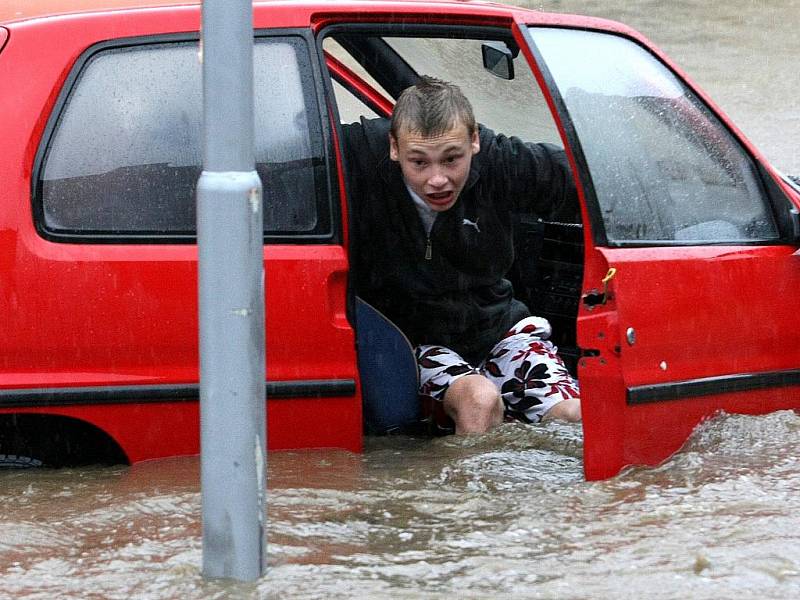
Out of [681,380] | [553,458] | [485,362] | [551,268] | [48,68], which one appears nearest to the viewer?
[48,68]

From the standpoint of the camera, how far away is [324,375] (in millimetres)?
3717

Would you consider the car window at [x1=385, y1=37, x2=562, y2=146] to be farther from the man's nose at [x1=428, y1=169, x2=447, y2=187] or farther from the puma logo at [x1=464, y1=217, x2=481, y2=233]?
the man's nose at [x1=428, y1=169, x2=447, y2=187]

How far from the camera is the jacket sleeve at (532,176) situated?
4312 mm

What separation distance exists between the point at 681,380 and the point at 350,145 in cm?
136

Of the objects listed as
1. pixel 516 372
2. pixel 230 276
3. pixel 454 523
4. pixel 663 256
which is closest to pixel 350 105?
pixel 516 372

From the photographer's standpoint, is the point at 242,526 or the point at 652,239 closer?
the point at 242,526

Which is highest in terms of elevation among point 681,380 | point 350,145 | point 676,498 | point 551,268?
point 350,145

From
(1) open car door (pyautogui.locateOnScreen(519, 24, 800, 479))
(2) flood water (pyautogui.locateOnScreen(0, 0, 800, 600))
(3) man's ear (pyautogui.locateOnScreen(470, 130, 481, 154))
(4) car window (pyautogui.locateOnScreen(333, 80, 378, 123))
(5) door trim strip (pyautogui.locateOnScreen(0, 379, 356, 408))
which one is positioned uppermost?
(4) car window (pyautogui.locateOnScreen(333, 80, 378, 123))

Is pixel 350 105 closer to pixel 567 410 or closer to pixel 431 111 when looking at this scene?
→ pixel 431 111

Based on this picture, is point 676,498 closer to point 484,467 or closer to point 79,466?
point 484,467

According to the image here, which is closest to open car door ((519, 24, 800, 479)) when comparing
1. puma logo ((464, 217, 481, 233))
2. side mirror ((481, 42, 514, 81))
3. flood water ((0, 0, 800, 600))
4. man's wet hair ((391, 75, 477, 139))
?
flood water ((0, 0, 800, 600))

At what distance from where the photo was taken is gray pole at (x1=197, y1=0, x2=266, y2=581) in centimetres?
268

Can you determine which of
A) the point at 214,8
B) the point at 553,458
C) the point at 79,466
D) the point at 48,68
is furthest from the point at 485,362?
the point at 214,8

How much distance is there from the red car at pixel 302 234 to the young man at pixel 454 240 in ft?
1.01
